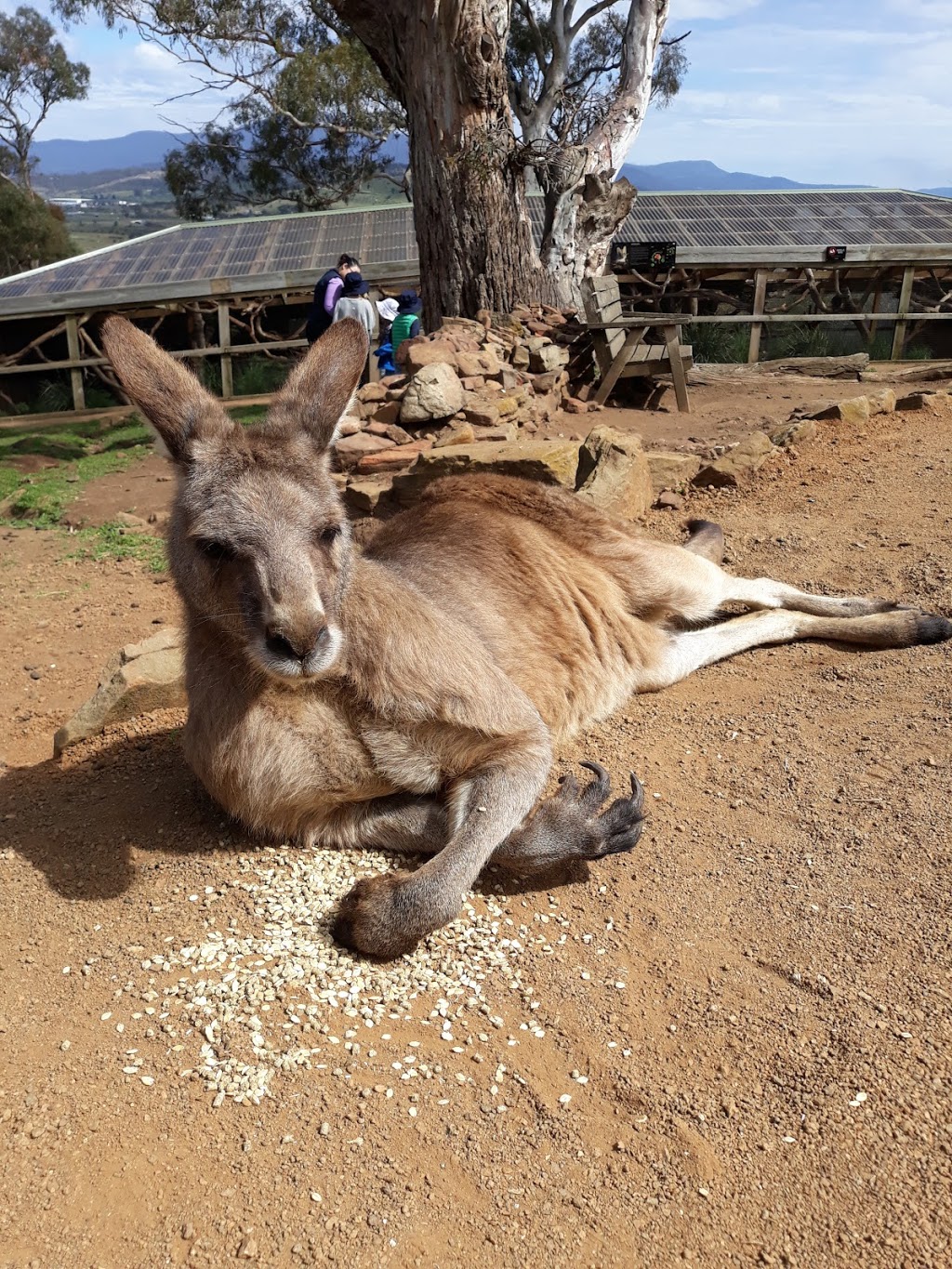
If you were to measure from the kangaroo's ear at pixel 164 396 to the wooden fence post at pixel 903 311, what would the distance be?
49.4ft

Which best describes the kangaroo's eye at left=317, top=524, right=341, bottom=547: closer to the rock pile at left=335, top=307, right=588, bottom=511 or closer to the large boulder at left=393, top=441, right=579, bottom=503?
the large boulder at left=393, top=441, right=579, bottom=503

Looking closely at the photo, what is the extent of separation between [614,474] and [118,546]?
3921mm

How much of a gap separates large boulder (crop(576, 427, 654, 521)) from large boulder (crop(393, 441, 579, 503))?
10cm

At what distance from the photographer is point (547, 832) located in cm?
339

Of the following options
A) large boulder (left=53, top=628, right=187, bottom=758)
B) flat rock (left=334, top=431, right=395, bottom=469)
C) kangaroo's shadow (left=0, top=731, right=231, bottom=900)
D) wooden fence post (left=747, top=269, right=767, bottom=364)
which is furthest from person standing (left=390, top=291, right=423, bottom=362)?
kangaroo's shadow (left=0, top=731, right=231, bottom=900)

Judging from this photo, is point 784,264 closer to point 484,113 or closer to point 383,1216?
point 484,113

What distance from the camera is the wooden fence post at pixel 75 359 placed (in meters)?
16.6

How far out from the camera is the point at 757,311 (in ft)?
52.6

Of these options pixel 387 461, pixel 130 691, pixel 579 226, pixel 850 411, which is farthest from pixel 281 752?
pixel 579 226

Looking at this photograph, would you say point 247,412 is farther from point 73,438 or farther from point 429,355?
point 429,355

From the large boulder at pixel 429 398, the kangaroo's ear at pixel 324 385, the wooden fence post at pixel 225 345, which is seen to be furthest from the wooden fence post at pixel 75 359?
the kangaroo's ear at pixel 324 385

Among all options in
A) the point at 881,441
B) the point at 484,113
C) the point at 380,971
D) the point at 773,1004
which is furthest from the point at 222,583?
the point at 484,113

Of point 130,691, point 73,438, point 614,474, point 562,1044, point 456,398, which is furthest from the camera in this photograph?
point 73,438

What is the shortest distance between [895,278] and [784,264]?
3026mm
